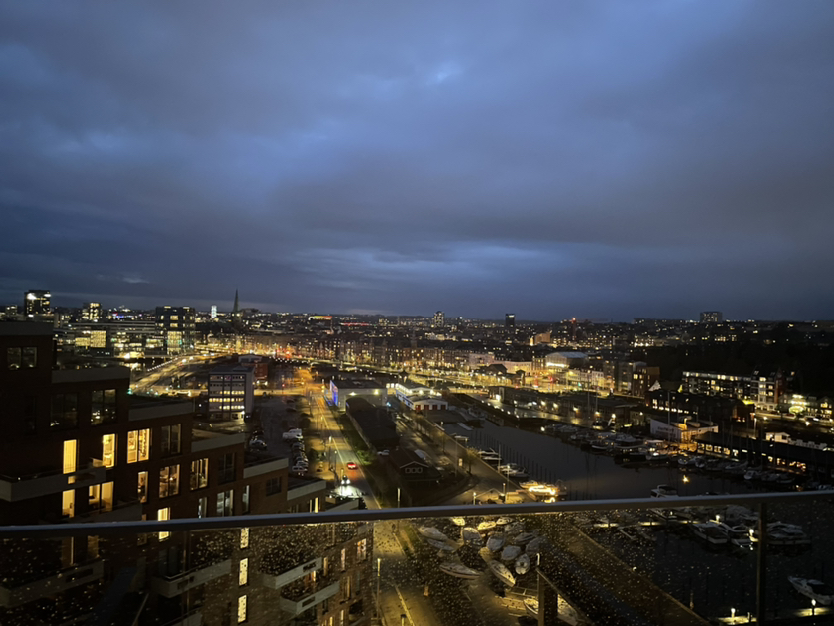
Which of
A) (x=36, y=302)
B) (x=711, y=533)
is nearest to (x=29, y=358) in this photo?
(x=711, y=533)

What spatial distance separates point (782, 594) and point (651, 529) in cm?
19

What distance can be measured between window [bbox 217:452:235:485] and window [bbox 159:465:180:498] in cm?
32

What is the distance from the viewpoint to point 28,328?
3.23 meters

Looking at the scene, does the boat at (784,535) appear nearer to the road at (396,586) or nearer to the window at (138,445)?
the road at (396,586)

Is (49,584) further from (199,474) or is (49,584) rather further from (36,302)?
(36,302)

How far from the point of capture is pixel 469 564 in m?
0.60

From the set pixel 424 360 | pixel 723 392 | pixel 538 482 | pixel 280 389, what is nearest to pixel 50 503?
pixel 538 482

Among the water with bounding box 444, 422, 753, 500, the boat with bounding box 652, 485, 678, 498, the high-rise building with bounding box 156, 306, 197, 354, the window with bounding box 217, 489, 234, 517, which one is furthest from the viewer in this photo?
the high-rise building with bounding box 156, 306, 197, 354

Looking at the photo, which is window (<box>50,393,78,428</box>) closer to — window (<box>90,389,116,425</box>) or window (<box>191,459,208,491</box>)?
window (<box>90,389,116,425</box>)

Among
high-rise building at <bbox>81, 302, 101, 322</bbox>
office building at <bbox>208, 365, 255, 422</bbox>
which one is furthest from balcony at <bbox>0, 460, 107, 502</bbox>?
high-rise building at <bbox>81, 302, 101, 322</bbox>

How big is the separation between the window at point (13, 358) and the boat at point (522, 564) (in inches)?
142

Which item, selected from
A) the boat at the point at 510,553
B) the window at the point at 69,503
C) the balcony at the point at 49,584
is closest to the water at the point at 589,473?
the window at the point at 69,503

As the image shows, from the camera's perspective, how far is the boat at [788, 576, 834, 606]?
2.03 ft

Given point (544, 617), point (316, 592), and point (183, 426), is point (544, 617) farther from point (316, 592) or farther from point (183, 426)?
point (183, 426)
